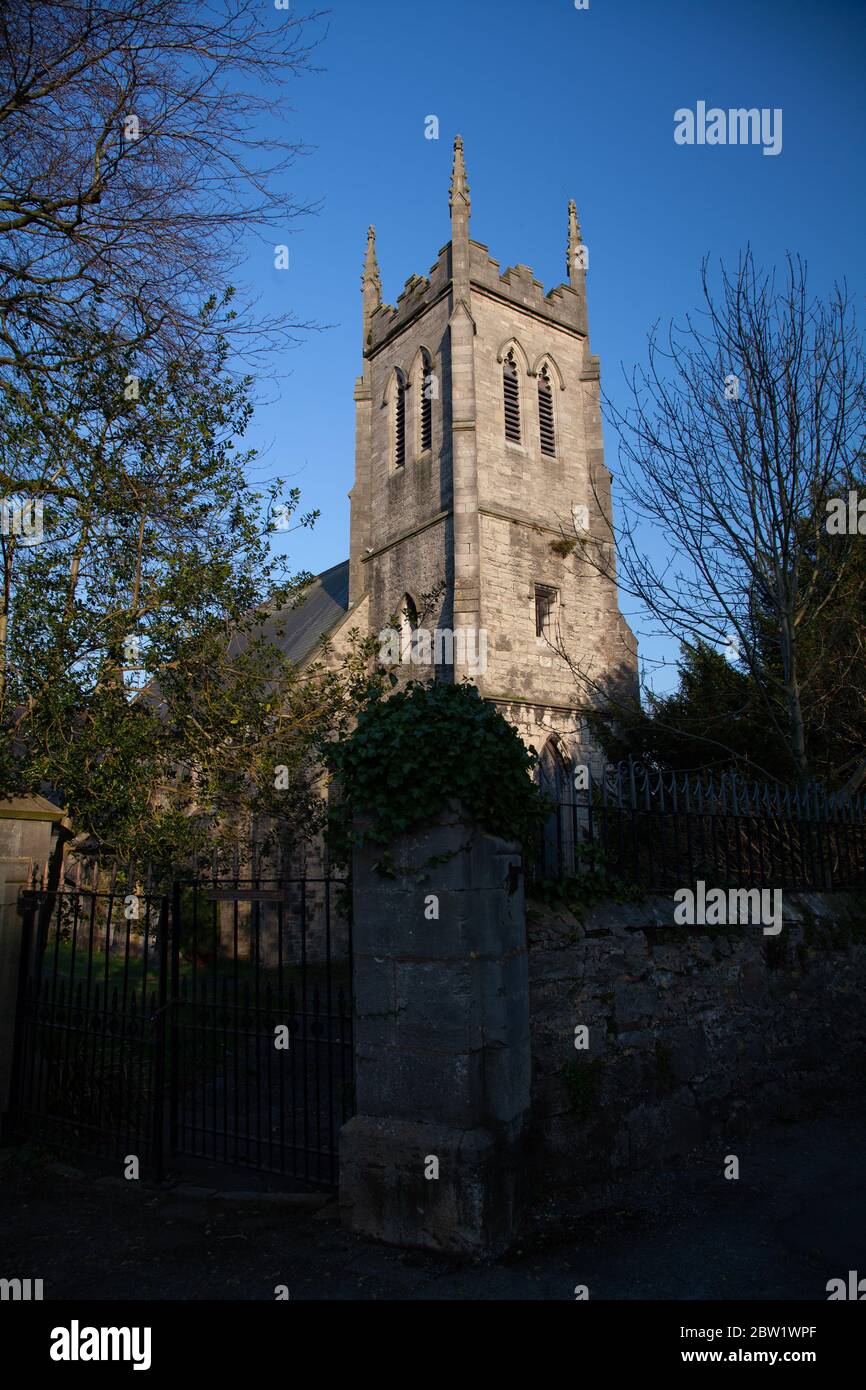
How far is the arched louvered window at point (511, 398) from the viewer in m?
21.0

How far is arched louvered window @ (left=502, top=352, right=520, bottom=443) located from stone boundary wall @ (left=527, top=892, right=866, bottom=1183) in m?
16.4

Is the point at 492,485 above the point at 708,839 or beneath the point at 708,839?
above

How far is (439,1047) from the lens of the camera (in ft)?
14.1

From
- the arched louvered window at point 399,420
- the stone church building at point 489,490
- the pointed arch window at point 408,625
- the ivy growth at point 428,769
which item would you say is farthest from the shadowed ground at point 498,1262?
the arched louvered window at point 399,420

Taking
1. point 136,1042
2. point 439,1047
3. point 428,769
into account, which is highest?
point 428,769

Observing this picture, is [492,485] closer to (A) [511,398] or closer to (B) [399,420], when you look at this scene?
(A) [511,398]

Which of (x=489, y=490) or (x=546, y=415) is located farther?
(x=546, y=415)

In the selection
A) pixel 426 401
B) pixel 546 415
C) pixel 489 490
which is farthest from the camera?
pixel 546 415

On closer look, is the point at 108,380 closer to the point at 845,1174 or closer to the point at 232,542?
Result: the point at 232,542

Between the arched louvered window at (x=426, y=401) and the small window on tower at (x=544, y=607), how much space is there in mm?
4959

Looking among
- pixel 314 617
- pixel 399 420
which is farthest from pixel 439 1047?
pixel 314 617

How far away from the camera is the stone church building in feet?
62.0

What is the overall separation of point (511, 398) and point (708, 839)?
16.9 metres
